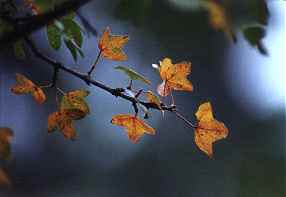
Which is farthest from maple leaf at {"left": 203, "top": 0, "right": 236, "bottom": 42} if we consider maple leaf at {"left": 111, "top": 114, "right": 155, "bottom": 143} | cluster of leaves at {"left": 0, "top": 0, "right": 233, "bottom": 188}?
maple leaf at {"left": 111, "top": 114, "right": 155, "bottom": 143}

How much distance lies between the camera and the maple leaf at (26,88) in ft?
2.13

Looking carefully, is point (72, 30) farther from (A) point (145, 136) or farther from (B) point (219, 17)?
(A) point (145, 136)

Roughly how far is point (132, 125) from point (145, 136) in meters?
2.71

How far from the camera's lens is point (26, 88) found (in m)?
0.66

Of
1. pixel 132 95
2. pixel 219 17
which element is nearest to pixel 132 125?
pixel 132 95

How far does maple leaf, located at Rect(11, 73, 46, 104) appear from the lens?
0.65 meters

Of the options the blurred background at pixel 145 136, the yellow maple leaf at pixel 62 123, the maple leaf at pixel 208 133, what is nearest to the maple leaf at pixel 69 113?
the yellow maple leaf at pixel 62 123

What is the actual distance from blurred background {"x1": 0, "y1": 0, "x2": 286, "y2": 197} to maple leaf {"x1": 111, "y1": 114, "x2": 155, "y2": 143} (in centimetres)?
208

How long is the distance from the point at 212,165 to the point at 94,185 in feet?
1.84

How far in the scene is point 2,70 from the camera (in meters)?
3.18

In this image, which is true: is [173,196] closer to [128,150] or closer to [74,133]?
[128,150]

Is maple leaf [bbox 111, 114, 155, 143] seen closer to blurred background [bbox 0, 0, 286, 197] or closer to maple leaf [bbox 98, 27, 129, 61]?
maple leaf [bbox 98, 27, 129, 61]

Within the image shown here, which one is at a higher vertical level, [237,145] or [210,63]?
[210,63]

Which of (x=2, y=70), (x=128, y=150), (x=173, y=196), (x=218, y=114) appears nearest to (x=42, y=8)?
(x=173, y=196)
